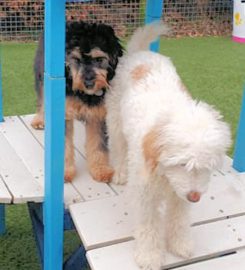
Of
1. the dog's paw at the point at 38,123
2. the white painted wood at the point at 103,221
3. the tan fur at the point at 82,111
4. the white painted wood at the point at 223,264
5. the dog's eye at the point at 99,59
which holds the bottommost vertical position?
the white painted wood at the point at 223,264

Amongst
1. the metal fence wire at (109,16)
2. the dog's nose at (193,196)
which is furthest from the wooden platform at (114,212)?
the metal fence wire at (109,16)

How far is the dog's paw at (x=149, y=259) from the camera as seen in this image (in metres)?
1.65

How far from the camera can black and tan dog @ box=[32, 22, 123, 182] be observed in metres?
1.90

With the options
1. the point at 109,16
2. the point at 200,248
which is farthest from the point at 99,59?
the point at 109,16

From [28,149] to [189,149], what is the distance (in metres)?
1.05

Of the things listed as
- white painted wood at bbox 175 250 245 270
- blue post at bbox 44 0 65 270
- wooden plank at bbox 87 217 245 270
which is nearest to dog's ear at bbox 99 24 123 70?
blue post at bbox 44 0 65 270

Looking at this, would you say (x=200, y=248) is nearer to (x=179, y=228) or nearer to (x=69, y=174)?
(x=179, y=228)

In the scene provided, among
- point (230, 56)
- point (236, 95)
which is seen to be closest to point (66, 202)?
point (236, 95)

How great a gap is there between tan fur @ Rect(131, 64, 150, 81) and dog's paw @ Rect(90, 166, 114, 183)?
1.37 feet

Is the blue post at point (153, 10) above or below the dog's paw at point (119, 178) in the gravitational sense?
above

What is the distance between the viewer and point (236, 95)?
14.9 feet

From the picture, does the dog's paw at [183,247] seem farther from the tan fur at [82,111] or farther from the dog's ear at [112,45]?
the dog's ear at [112,45]

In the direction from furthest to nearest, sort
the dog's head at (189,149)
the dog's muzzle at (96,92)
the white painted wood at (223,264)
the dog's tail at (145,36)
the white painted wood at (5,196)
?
1. the dog's tail at (145,36)
2. the dog's muzzle at (96,92)
3. the white painted wood at (5,196)
4. the white painted wood at (223,264)
5. the dog's head at (189,149)

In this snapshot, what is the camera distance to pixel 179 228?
1721 millimetres
